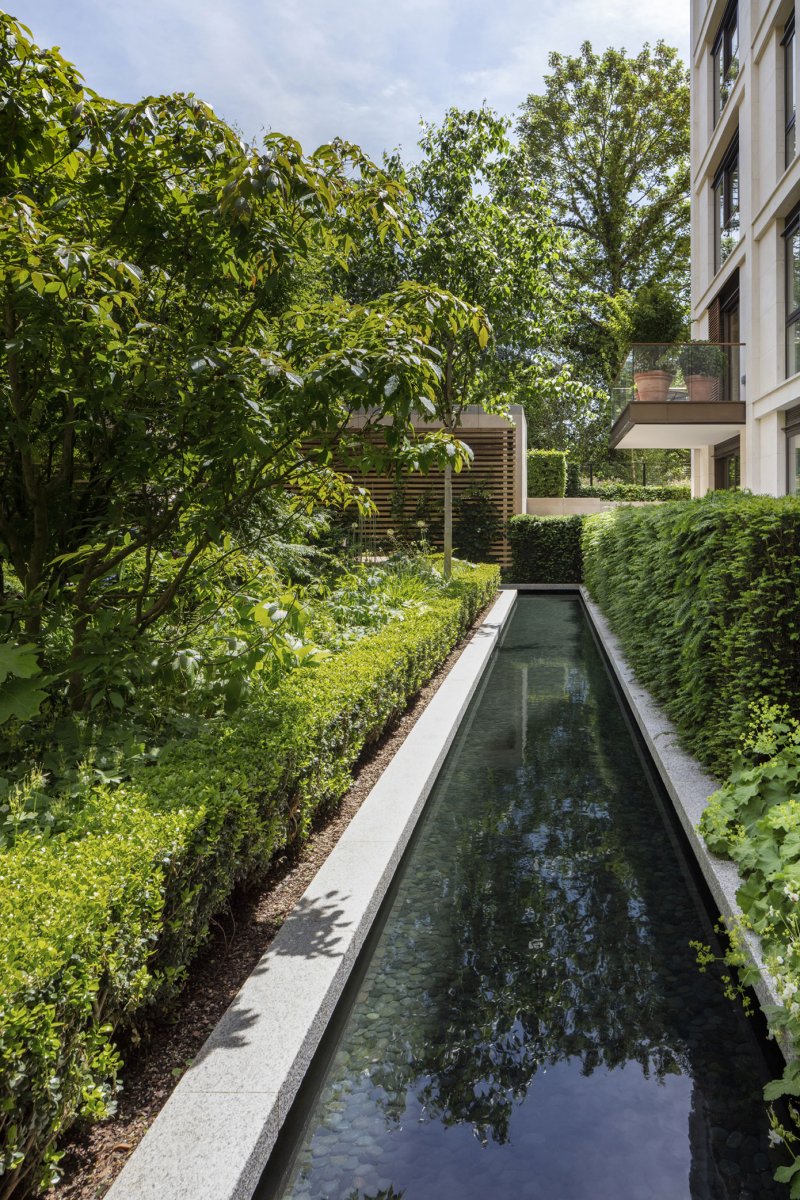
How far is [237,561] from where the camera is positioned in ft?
16.3

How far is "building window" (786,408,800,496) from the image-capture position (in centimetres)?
1311

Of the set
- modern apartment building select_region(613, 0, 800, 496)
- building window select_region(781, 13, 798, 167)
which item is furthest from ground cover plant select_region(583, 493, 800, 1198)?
building window select_region(781, 13, 798, 167)

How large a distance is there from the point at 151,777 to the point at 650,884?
99.9 inches

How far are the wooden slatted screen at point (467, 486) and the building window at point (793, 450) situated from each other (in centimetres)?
876

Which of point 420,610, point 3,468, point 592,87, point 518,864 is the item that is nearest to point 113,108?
point 3,468

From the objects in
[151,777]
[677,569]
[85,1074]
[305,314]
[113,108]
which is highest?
[113,108]

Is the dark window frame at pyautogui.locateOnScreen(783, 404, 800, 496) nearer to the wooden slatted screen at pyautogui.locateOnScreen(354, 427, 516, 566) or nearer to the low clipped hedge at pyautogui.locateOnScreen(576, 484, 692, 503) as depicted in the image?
the wooden slatted screen at pyautogui.locateOnScreen(354, 427, 516, 566)

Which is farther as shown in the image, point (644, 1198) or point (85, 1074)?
point (644, 1198)

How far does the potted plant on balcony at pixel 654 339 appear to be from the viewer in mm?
15547

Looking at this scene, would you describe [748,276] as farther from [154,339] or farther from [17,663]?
[17,663]

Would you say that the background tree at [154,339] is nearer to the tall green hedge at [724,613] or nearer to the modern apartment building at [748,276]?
the tall green hedge at [724,613]

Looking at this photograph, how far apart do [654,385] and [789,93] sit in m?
5.05

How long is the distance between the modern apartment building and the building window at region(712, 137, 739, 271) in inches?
1.3

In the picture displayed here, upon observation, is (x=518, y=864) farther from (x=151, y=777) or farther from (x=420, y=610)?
(x=420, y=610)
